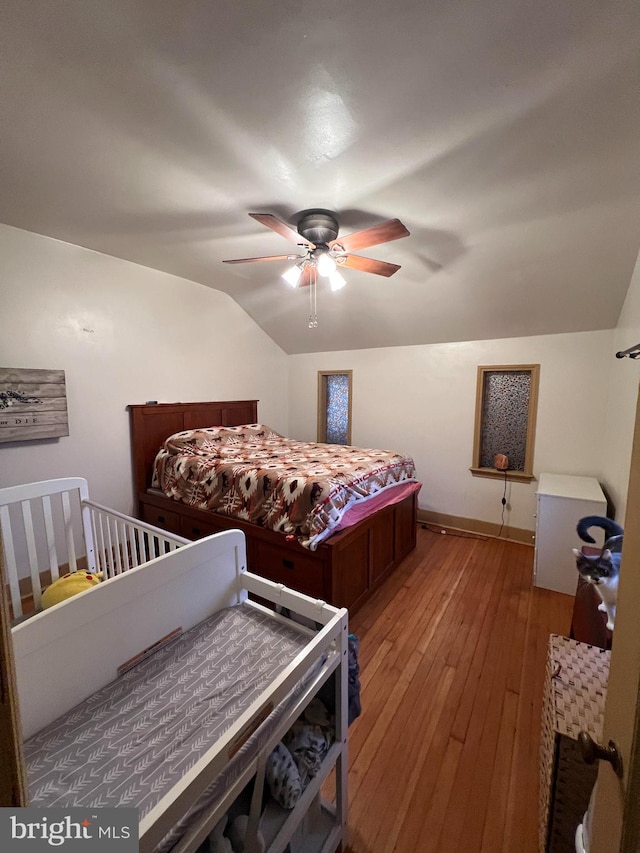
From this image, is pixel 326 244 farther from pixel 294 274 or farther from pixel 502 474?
pixel 502 474

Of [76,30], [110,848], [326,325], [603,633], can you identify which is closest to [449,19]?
[76,30]

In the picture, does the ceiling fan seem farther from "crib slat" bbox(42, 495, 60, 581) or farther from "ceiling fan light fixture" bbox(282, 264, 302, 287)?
"crib slat" bbox(42, 495, 60, 581)

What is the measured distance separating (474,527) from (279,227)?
3.28 meters

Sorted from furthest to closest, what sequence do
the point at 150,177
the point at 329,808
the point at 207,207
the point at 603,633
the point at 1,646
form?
the point at 207,207 < the point at 150,177 < the point at 603,633 < the point at 329,808 < the point at 1,646

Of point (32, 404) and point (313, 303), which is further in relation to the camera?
point (313, 303)

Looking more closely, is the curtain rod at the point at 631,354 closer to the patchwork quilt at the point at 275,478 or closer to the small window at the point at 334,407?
the patchwork quilt at the point at 275,478

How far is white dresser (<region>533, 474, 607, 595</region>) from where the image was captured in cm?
249

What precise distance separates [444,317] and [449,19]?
240 centimetres

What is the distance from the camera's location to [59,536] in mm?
2707

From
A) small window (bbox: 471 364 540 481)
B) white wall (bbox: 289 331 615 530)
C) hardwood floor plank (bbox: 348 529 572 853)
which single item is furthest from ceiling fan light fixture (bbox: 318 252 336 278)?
hardwood floor plank (bbox: 348 529 572 853)

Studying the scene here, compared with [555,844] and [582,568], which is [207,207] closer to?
[582,568]

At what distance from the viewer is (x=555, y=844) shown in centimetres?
108

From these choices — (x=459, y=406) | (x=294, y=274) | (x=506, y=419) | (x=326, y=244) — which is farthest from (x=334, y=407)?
(x=326, y=244)

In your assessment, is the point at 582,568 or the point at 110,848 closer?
the point at 110,848
